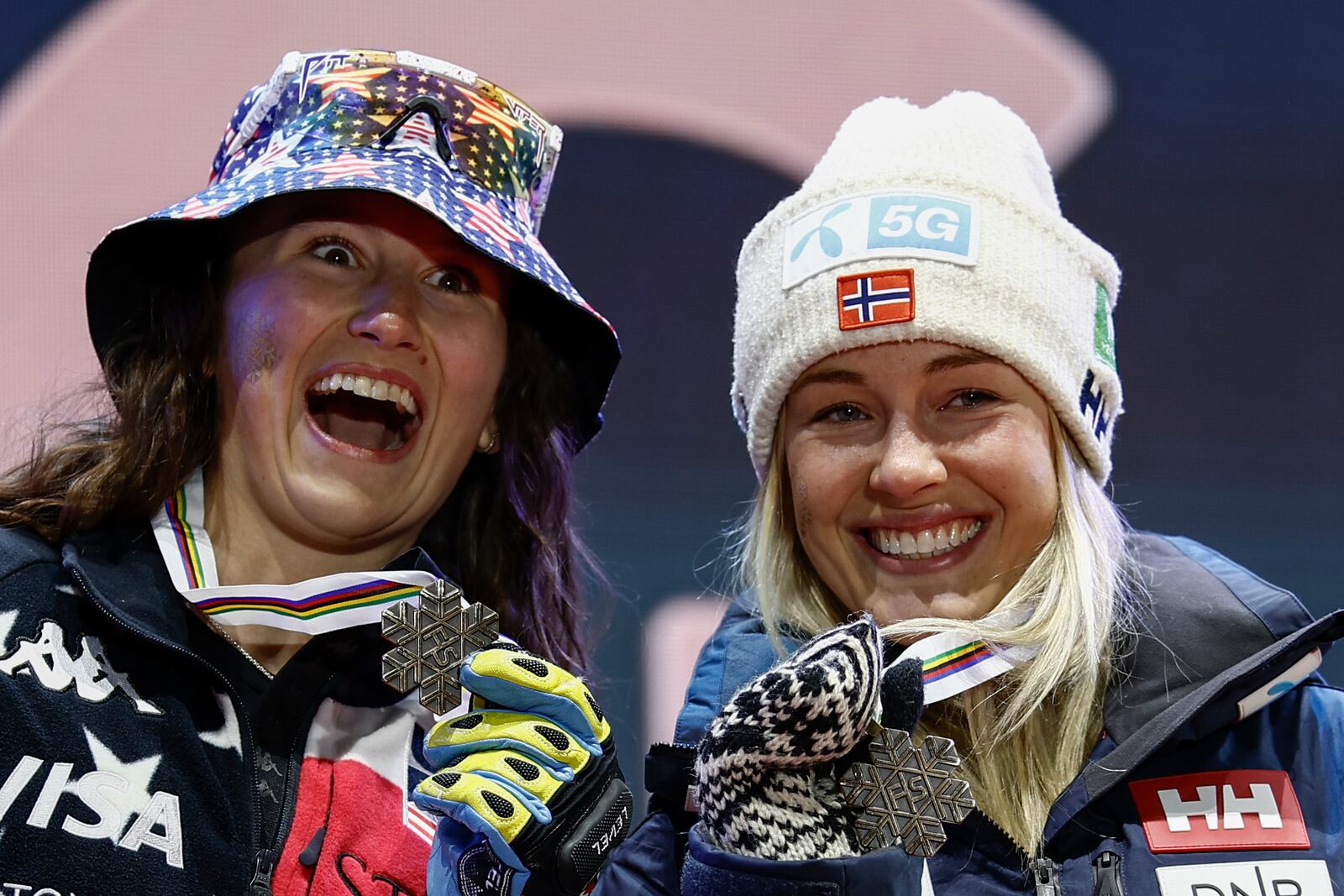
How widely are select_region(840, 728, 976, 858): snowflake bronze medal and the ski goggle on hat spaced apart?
2.60ft

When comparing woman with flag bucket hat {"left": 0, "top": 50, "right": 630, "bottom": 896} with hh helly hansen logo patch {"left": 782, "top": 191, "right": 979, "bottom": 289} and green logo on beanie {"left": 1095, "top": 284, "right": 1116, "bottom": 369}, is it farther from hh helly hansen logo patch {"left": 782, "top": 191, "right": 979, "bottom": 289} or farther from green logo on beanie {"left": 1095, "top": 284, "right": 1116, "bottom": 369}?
green logo on beanie {"left": 1095, "top": 284, "right": 1116, "bottom": 369}

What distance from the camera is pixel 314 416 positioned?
1.94m

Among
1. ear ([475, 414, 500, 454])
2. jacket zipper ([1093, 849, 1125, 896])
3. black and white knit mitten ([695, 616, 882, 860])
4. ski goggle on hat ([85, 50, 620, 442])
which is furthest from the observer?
ear ([475, 414, 500, 454])

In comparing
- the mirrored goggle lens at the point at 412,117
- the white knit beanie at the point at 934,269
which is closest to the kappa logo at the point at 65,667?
the mirrored goggle lens at the point at 412,117

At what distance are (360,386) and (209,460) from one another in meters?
0.25

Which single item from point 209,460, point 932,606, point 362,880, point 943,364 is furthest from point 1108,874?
point 209,460

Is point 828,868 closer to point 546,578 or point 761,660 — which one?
point 761,660

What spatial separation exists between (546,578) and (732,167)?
1060 millimetres

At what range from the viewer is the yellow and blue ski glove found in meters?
1.40

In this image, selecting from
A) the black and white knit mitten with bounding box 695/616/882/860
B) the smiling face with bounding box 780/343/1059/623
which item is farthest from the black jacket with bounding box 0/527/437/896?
the smiling face with bounding box 780/343/1059/623

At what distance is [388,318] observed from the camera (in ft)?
5.93

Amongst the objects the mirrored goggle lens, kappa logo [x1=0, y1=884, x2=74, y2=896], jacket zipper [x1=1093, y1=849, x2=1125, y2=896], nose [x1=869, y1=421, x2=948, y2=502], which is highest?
the mirrored goggle lens

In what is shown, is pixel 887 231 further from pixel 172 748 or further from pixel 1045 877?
pixel 172 748

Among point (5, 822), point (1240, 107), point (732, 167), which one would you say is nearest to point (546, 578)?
point (5, 822)
